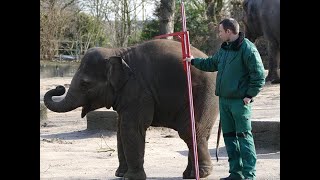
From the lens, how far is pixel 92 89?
710 cm

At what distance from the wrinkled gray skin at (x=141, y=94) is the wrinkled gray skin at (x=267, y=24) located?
8.06 meters

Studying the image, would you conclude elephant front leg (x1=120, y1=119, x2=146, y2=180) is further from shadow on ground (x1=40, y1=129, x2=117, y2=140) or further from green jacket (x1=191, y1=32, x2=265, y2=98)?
shadow on ground (x1=40, y1=129, x2=117, y2=140)

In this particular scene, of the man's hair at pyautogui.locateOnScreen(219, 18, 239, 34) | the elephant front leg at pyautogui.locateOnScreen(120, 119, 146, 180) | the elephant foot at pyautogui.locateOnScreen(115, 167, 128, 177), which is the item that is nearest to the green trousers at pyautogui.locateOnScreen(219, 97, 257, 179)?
the man's hair at pyautogui.locateOnScreen(219, 18, 239, 34)

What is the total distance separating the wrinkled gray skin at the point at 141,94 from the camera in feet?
22.7

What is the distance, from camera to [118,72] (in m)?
6.92

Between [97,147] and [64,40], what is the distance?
96.6 feet

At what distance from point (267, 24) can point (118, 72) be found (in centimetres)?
911

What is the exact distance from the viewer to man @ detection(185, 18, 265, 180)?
6.09 meters

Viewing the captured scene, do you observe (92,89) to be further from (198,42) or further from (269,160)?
(198,42)

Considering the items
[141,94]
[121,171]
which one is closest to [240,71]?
[141,94]

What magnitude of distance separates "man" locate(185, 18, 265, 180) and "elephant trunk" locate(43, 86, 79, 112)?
1.53 meters

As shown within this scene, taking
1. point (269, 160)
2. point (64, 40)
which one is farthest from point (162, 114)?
point (64, 40)

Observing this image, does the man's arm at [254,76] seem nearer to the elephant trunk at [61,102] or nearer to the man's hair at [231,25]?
the man's hair at [231,25]

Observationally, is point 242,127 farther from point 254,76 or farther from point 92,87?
point 92,87
